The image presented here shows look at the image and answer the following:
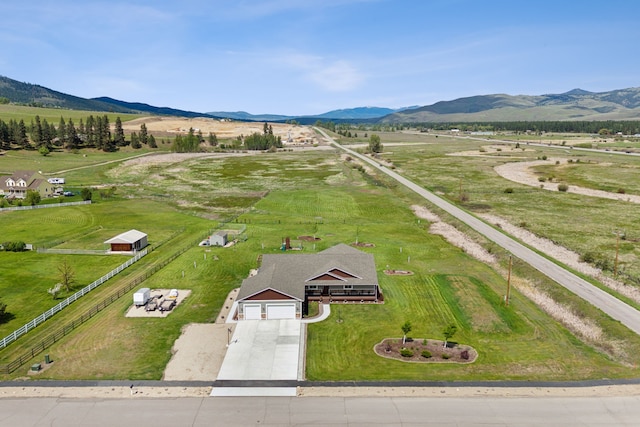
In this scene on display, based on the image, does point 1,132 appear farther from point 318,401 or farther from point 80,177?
point 318,401

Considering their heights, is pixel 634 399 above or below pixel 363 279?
below

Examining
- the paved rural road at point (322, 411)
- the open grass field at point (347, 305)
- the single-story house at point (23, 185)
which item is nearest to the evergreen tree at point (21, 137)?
the open grass field at point (347, 305)

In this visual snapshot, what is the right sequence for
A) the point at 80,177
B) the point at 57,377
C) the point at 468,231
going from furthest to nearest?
the point at 80,177 → the point at 468,231 → the point at 57,377

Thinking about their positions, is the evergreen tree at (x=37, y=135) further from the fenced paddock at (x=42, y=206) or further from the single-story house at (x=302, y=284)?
the single-story house at (x=302, y=284)

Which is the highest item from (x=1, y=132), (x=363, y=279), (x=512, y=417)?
(x=1, y=132)

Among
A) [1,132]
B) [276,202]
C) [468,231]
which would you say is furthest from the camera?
[1,132]

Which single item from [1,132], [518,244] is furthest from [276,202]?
[1,132]

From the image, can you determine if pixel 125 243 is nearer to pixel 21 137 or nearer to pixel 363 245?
pixel 363 245
